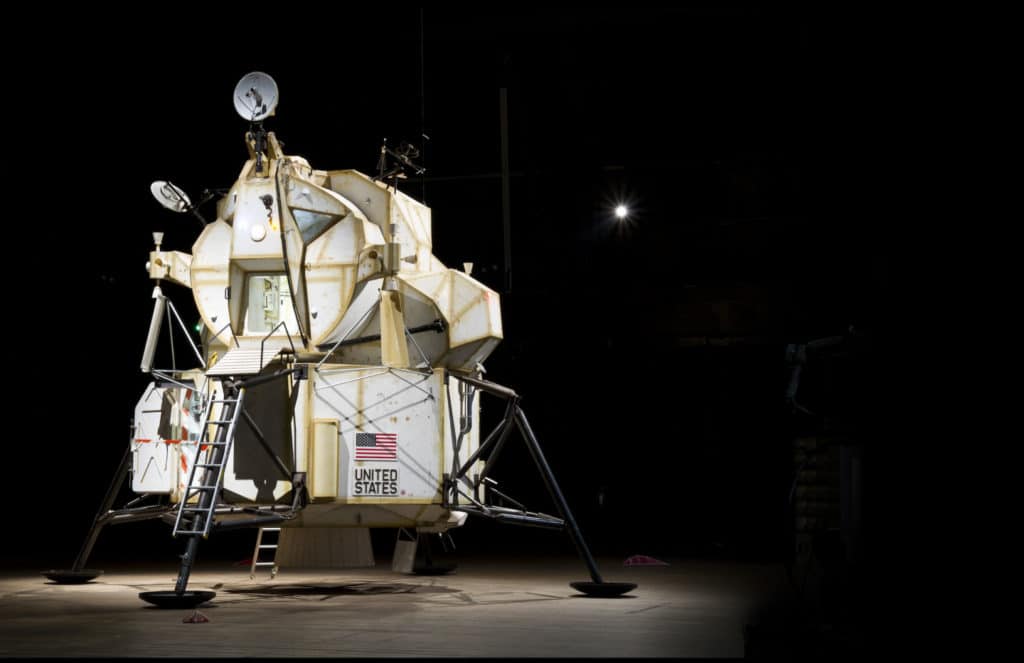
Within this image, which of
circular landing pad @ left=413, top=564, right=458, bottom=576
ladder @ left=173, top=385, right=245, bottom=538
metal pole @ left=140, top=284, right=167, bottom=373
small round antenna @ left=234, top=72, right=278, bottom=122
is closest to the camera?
ladder @ left=173, top=385, right=245, bottom=538

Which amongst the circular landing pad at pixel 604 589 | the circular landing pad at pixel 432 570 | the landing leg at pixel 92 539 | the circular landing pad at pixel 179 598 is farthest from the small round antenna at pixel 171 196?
the circular landing pad at pixel 604 589

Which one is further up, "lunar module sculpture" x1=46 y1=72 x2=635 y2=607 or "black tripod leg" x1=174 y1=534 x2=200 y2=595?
"lunar module sculpture" x1=46 y1=72 x2=635 y2=607

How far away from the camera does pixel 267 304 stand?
55.0 feet

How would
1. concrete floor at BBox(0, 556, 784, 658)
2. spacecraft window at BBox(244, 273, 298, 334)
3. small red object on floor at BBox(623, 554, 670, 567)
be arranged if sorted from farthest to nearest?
small red object on floor at BBox(623, 554, 670, 567) < spacecraft window at BBox(244, 273, 298, 334) < concrete floor at BBox(0, 556, 784, 658)

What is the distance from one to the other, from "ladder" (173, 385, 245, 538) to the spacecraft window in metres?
1.96

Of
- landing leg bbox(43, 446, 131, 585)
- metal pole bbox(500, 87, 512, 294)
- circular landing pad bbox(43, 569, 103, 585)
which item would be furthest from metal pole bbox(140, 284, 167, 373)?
metal pole bbox(500, 87, 512, 294)

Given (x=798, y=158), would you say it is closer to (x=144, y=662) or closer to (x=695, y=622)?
(x=695, y=622)

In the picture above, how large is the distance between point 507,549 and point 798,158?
9.44 metres

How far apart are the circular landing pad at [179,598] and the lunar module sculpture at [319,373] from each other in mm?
1035

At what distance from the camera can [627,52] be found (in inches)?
945

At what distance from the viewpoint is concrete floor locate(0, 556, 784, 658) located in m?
10.6

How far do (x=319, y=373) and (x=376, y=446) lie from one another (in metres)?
1.10

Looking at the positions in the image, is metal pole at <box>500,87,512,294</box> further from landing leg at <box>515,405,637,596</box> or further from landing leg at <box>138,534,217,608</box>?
landing leg at <box>138,534,217,608</box>

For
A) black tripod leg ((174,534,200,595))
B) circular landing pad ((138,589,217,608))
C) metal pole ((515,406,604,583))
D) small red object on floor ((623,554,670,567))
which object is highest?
metal pole ((515,406,604,583))
